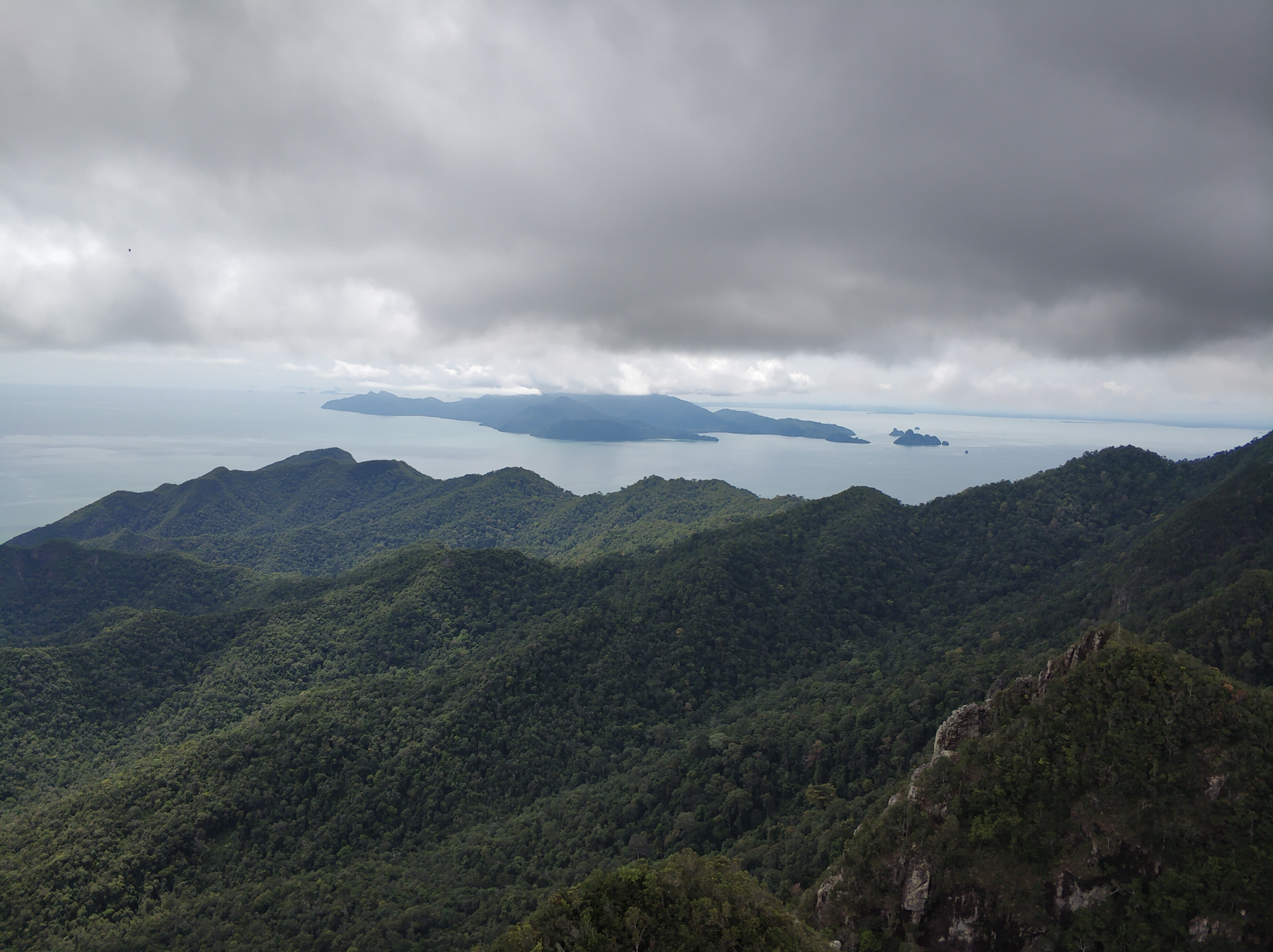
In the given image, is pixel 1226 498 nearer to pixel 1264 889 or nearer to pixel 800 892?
pixel 1264 889

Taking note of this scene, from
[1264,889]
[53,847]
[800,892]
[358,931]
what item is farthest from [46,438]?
[1264,889]

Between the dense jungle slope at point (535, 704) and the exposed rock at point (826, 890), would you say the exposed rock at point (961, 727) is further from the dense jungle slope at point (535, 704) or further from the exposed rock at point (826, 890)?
the dense jungle slope at point (535, 704)

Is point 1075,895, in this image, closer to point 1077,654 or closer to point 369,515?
point 1077,654

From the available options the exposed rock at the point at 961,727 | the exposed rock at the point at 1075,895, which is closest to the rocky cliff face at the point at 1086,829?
the exposed rock at the point at 1075,895

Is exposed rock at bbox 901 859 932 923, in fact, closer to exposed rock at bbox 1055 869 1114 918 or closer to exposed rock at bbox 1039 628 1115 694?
exposed rock at bbox 1055 869 1114 918

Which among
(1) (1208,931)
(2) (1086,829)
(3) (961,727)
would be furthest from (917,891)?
(1) (1208,931)
